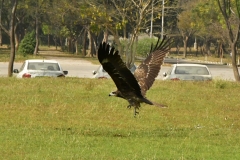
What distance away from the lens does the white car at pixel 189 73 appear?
23922 millimetres

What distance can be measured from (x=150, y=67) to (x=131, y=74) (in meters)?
2.15

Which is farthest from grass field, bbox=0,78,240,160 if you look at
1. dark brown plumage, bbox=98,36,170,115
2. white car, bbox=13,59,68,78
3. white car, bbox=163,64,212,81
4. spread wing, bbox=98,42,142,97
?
white car, bbox=163,64,212,81

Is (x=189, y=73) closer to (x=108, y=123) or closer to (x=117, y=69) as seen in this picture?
(x=108, y=123)

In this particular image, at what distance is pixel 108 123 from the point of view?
13195mm

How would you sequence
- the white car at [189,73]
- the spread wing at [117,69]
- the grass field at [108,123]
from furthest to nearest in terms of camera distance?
1. the white car at [189,73]
2. the grass field at [108,123]
3. the spread wing at [117,69]

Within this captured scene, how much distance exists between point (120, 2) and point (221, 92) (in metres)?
11.7

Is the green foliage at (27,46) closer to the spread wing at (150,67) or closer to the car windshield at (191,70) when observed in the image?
the car windshield at (191,70)

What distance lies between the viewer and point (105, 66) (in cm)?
893

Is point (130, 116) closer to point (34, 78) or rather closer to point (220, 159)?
point (220, 159)

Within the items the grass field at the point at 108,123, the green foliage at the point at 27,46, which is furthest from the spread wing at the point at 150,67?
the green foliage at the point at 27,46

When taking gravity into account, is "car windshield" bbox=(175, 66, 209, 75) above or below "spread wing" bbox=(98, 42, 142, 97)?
below

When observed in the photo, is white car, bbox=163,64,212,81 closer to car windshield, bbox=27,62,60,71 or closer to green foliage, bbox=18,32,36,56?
car windshield, bbox=27,62,60,71

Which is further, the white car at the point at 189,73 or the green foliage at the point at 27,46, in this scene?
the green foliage at the point at 27,46

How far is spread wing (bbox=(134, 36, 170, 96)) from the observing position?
11102 mm
